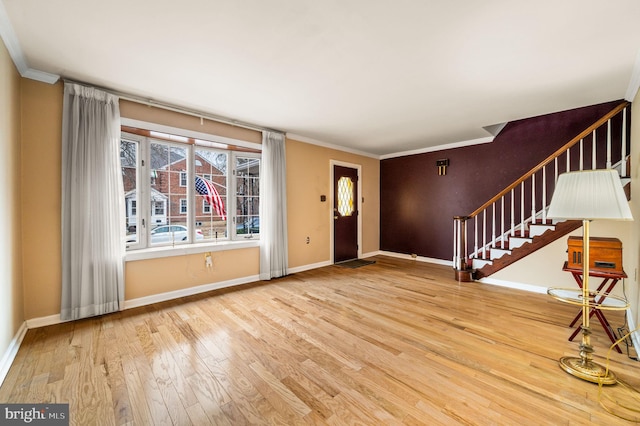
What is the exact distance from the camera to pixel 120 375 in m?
1.85

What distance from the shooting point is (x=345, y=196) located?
5789 millimetres

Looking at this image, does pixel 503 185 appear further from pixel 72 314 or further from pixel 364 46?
pixel 72 314

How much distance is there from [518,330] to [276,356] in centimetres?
234

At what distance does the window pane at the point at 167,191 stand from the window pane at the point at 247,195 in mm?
789

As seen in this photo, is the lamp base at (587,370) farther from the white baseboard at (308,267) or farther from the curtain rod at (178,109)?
the curtain rod at (178,109)

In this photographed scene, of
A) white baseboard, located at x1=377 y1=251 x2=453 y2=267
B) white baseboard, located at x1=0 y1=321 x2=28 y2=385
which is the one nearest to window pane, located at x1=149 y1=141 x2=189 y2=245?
white baseboard, located at x1=0 y1=321 x2=28 y2=385

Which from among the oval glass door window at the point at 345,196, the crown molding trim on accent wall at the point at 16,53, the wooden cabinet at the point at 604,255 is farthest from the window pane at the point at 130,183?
the wooden cabinet at the point at 604,255

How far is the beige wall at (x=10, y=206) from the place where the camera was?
6.47ft

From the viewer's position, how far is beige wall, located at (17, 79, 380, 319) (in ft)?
8.33

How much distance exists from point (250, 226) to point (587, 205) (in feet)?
13.1

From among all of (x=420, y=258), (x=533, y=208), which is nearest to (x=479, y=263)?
(x=533, y=208)

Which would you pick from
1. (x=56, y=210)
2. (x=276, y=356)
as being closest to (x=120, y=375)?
(x=276, y=356)

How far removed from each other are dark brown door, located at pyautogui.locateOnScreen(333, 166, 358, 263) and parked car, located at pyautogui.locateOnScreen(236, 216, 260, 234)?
1.74 meters

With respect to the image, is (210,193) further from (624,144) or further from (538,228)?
(624,144)
